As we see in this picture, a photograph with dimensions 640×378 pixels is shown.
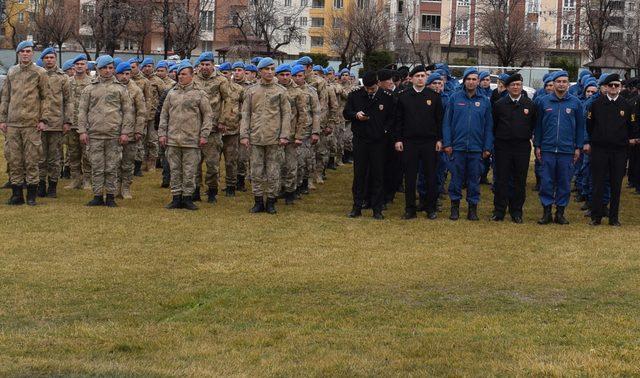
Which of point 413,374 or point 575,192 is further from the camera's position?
point 575,192

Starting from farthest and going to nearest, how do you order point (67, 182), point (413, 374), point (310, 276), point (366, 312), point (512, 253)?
point (67, 182), point (512, 253), point (310, 276), point (366, 312), point (413, 374)

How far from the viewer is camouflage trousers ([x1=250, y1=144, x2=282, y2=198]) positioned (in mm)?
14945

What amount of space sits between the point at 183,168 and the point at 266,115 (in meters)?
1.49

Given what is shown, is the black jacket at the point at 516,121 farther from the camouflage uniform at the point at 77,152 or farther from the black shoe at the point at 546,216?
the camouflage uniform at the point at 77,152

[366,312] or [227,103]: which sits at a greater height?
[227,103]

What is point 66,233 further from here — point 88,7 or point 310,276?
point 88,7

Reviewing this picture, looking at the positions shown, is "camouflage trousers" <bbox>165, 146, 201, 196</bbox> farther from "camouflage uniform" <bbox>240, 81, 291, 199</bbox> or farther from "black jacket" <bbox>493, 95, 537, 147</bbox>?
"black jacket" <bbox>493, 95, 537, 147</bbox>

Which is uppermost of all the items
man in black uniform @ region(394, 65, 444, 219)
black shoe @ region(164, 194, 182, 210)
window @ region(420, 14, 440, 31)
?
window @ region(420, 14, 440, 31)

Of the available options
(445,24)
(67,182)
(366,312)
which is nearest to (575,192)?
(67,182)

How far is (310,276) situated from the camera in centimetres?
1014

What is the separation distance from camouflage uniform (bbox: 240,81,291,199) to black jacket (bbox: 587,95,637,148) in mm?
4473

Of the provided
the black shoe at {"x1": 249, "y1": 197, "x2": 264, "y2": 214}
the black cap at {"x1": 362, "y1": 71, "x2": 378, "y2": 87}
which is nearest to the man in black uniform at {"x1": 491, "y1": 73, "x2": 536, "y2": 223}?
the black cap at {"x1": 362, "y1": 71, "x2": 378, "y2": 87}

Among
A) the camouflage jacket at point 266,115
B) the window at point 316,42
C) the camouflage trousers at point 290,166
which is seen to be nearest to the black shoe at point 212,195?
the camouflage trousers at point 290,166

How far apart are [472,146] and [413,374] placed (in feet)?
26.7
